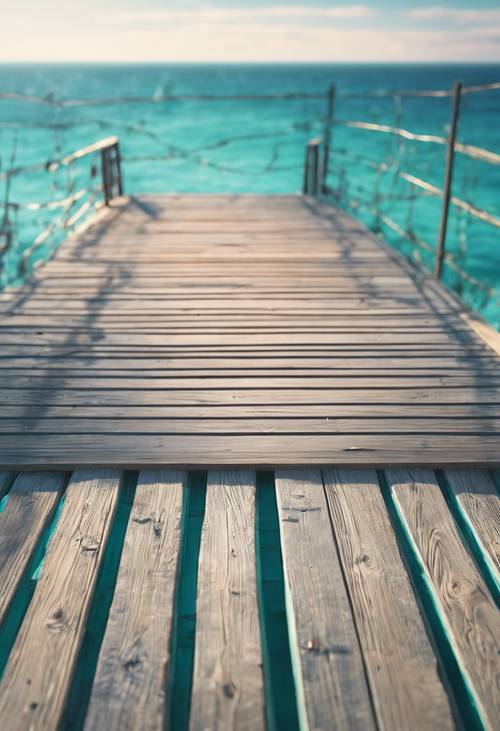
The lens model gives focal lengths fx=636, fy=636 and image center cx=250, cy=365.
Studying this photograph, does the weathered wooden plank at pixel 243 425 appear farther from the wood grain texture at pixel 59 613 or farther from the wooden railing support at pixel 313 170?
the wooden railing support at pixel 313 170

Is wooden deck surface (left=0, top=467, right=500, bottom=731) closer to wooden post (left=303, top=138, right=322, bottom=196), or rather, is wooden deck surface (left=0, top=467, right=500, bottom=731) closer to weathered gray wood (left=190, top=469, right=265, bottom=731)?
weathered gray wood (left=190, top=469, right=265, bottom=731)

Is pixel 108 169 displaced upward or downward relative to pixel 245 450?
upward

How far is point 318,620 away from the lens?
4.30ft

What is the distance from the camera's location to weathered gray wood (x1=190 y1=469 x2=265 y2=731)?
1.12m

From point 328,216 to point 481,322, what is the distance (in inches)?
106

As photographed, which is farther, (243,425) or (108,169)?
(108,169)

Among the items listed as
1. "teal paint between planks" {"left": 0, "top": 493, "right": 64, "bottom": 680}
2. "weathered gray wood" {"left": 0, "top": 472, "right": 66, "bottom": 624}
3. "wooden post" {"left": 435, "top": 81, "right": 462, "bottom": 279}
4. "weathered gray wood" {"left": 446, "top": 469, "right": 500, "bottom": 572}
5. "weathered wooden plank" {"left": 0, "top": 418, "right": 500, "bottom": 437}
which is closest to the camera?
"teal paint between planks" {"left": 0, "top": 493, "right": 64, "bottom": 680}

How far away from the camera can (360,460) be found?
1.86m

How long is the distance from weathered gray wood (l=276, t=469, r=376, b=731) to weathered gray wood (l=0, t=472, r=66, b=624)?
1.97ft

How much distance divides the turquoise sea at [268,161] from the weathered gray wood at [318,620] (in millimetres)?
2599

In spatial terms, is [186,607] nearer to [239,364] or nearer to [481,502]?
[481,502]

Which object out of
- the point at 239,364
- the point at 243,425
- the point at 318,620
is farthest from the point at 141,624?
the point at 239,364

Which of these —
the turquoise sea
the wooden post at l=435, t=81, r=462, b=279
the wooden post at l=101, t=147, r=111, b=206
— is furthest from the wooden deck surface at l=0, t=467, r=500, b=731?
the wooden post at l=101, t=147, r=111, b=206

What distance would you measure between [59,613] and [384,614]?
0.68 meters
